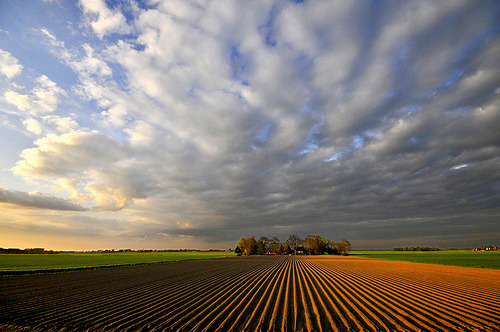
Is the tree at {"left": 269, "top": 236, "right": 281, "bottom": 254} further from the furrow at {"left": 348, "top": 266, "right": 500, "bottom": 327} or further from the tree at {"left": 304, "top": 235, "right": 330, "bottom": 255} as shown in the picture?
the furrow at {"left": 348, "top": 266, "right": 500, "bottom": 327}

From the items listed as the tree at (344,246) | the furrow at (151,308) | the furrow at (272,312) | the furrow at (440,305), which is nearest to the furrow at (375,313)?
the furrow at (440,305)

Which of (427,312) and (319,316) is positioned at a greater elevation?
(319,316)

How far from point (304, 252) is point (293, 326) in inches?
5558

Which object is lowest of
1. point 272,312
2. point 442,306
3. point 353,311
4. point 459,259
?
point 459,259

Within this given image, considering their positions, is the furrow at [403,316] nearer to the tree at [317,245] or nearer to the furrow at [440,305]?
the furrow at [440,305]

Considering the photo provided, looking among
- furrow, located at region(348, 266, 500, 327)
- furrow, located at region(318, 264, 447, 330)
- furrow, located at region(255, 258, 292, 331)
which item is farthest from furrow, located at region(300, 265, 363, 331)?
furrow, located at region(348, 266, 500, 327)

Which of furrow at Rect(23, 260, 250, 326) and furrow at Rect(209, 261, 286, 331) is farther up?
furrow at Rect(23, 260, 250, 326)

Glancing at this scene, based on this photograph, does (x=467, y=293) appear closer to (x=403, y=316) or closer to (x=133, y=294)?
(x=403, y=316)

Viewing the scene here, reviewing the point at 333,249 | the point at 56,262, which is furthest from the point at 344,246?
the point at 56,262

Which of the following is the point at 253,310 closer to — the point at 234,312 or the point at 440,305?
the point at 234,312

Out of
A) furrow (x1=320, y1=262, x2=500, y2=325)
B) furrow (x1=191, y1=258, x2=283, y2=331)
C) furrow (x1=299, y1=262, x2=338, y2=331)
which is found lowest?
furrow (x1=320, y1=262, x2=500, y2=325)

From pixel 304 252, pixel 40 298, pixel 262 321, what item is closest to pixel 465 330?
pixel 262 321

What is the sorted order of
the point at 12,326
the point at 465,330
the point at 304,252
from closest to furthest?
the point at 465,330 → the point at 12,326 → the point at 304,252

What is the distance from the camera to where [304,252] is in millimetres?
141000
